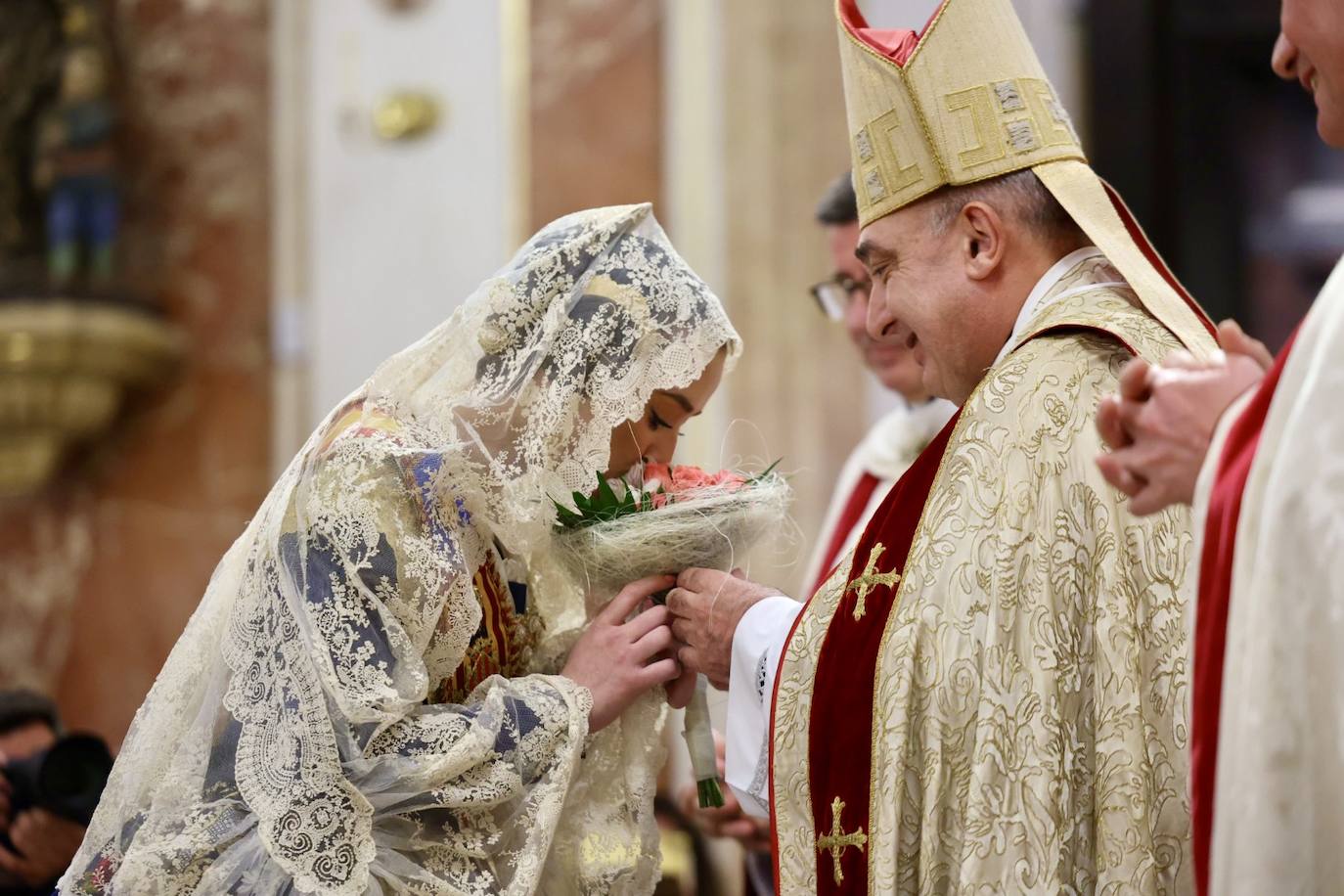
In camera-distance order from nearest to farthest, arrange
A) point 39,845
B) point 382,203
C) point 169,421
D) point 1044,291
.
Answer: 1. point 1044,291
2. point 39,845
3. point 382,203
4. point 169,421

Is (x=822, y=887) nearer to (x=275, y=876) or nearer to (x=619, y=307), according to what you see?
(x=275, y=876)

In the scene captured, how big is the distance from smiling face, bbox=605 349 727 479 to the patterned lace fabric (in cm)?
7

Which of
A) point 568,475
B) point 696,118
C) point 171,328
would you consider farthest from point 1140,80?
point 568,475

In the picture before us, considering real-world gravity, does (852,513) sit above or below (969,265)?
below

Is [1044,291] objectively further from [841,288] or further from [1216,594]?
[841,288]

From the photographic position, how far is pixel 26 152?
255 inches

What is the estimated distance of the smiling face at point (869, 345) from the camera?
416cm

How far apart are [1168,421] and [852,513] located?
93.3 inches

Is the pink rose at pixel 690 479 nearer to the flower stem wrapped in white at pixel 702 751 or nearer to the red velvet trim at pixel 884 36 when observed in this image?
the flower stem wrapped in white at pixel 702 751

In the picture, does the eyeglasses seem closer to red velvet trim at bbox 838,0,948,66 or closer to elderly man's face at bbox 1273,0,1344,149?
red velvet trim at bbox 838,0,948,66

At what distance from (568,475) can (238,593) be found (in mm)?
579

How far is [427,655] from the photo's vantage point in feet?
8.99

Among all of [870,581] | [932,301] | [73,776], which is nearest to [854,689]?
[870,581]

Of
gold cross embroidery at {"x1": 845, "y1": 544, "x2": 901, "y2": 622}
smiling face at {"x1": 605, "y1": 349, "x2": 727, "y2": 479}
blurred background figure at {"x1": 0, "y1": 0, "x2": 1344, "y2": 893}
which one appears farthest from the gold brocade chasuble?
blurred background figure at {"x1": 0, "y1": 0, "x2": 1344, "y2": 893}
